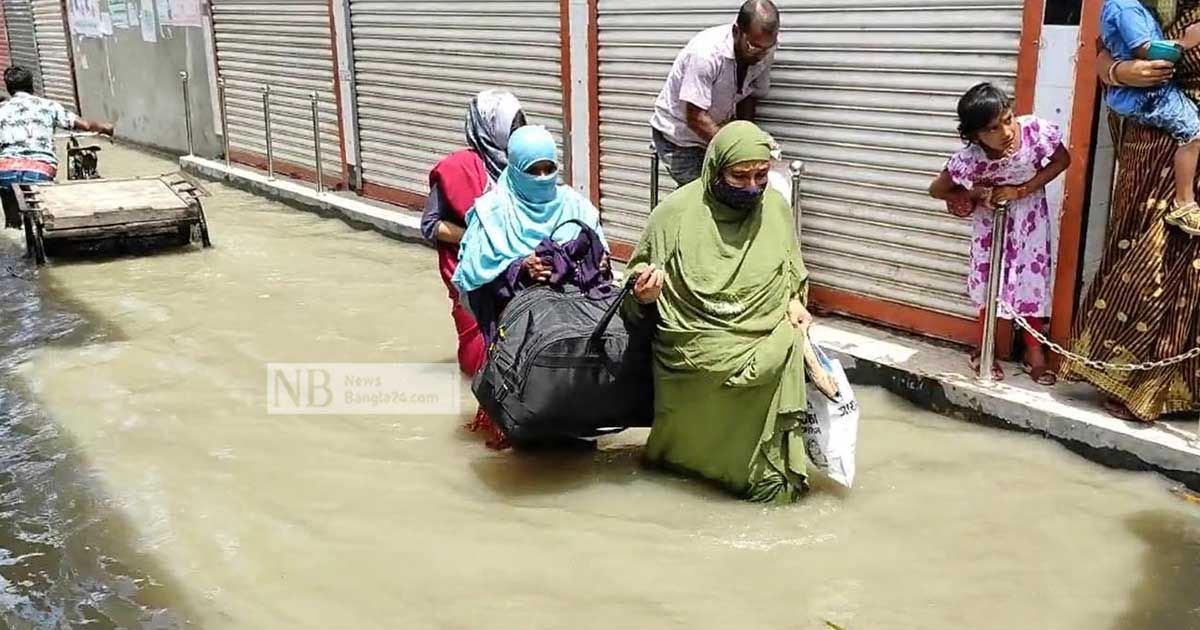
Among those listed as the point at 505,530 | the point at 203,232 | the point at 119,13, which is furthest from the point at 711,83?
the point at 119,13

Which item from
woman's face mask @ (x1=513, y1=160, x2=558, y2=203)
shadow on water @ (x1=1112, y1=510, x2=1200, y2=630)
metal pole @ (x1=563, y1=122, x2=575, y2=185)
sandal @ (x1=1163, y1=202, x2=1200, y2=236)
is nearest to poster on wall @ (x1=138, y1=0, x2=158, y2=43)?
metal pole @ (x1=563, y1=122, x2=575, y2=185)

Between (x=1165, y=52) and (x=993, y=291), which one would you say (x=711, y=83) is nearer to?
(x=993, y=291)

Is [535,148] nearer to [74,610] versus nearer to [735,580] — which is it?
[735,580]

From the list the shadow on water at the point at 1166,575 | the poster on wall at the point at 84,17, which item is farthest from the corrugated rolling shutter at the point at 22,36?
the shadow on water at the point at 1166,575

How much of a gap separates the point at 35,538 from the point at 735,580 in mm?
2572

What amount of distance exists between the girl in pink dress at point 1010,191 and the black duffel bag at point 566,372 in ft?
5.36

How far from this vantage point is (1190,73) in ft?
13.9

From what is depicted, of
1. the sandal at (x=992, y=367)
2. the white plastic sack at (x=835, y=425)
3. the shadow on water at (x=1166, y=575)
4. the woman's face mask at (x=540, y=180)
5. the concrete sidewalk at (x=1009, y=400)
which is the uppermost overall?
the woman's face mask at (x=540, y=180)

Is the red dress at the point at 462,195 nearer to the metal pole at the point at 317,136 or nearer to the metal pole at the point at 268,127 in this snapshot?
the metal pole at the point at 317,136

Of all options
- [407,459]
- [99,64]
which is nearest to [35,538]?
[407,459]

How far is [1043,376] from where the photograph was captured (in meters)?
4.97

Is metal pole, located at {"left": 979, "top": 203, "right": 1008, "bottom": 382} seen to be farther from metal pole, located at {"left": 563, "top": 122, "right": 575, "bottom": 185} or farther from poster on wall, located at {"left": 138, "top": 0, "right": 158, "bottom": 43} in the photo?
poster on wall, located at {"left": 138, "top": 0, "right": 158, "bottom": 43}

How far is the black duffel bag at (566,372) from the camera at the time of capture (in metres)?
4.12

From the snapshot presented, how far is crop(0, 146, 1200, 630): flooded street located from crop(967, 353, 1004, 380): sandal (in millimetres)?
311
